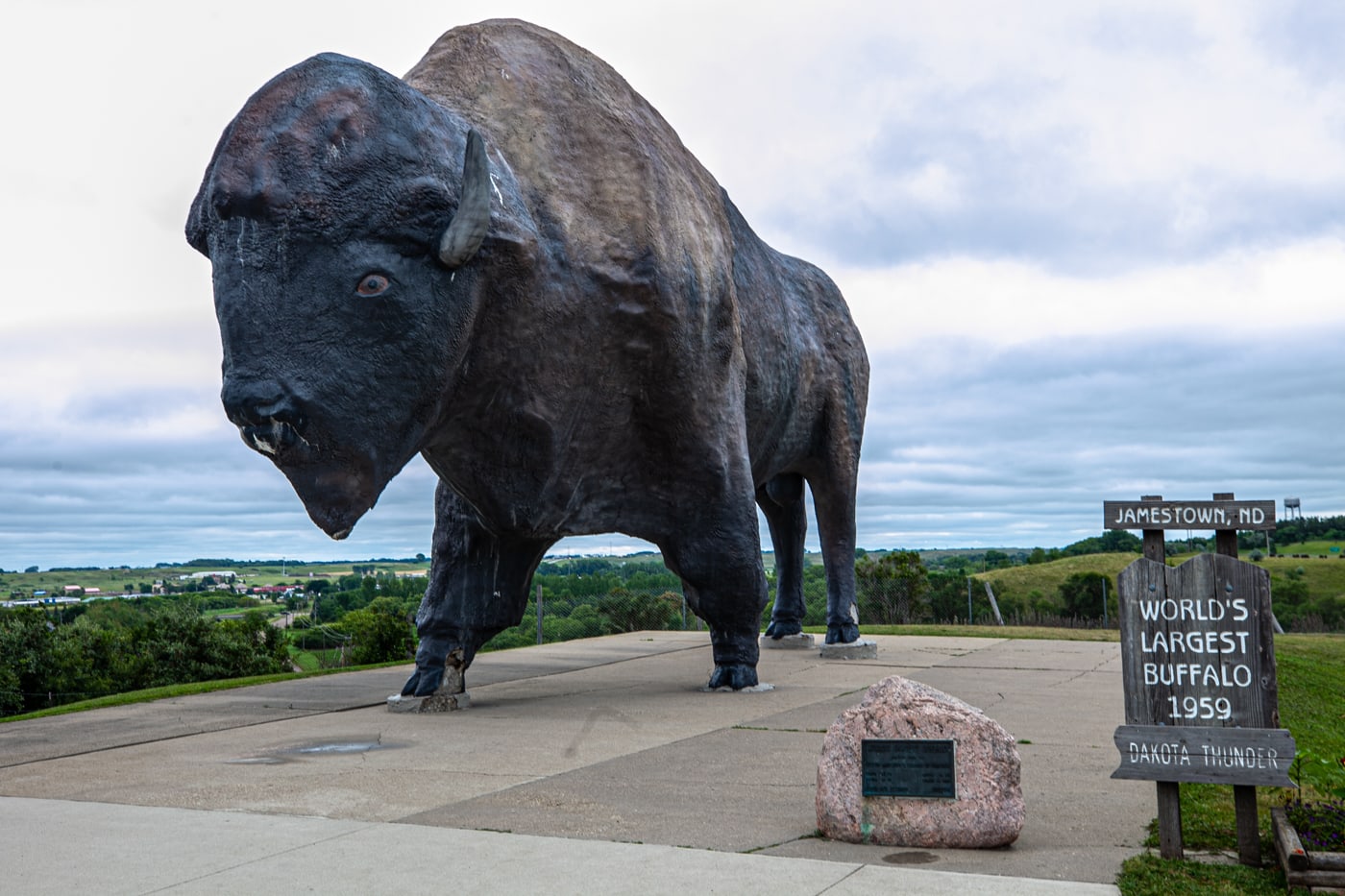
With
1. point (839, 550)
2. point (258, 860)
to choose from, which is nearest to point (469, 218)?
point (258, 860)

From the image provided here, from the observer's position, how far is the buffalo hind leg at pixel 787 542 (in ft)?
45.8

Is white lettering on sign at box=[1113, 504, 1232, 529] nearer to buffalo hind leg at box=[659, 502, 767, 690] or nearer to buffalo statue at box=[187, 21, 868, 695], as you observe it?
buffalo statue at box=[187, 21, 868, 695]

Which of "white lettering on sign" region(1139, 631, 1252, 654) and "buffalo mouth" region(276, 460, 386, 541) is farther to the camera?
"buffalo mouth" region(276, 460, 386, 541)

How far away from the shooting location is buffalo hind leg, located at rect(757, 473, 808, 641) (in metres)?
14.0

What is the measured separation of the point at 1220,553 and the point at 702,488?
182 inches

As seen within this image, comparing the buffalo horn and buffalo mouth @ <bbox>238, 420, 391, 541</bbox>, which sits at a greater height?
the buffalo horn

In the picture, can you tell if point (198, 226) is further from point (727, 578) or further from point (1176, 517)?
point (1176, 517)

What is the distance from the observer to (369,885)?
13.5 feet

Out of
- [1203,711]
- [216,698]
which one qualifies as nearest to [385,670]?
[216,698]

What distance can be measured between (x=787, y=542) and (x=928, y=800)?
9.37m

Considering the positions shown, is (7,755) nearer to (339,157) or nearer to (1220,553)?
(339,157)

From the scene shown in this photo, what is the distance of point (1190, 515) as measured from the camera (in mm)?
4754

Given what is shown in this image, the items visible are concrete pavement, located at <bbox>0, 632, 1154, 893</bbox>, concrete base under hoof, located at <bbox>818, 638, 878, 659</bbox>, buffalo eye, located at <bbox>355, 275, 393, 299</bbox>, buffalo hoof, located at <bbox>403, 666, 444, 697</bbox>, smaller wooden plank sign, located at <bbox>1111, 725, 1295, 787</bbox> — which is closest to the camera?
concrete pavement, located at <bbox>0, 632, 1154, 893</bbox>

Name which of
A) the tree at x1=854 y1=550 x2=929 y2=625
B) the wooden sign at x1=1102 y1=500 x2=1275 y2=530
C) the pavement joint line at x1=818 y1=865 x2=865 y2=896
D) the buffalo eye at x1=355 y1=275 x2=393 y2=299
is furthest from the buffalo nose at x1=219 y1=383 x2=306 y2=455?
the tree at x1=854 y1=550 x2=929 y2=625
